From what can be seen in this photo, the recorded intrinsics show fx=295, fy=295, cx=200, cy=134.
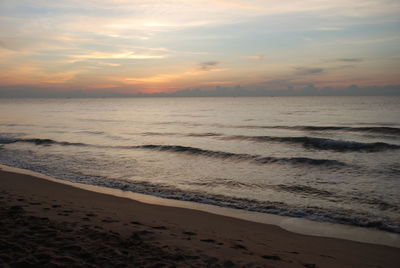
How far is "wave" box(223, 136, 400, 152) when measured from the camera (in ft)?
70.2

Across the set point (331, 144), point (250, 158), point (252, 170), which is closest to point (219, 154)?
point (250, 158)

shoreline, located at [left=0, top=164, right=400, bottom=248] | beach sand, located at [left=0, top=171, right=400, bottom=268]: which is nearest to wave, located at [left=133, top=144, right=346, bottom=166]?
shoreline, located at [left=0, top=164, right=400, bottom=248]

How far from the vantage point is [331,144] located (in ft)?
77.3

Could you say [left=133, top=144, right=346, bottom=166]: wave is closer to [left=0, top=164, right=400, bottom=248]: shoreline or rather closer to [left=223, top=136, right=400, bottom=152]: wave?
[left=223, top=136, right=400, bottom=152]: wave

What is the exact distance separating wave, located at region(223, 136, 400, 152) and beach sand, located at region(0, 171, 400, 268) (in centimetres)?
1628

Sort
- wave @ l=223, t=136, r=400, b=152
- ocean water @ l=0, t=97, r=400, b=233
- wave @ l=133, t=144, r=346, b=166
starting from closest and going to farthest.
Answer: ocean water @ l=0, t=97, r=400, b=233
wave @ l=133, t=144, r=346, b=166
wave @ l=223, t=136, r=400, b=152

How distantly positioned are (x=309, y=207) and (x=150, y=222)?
522 cm

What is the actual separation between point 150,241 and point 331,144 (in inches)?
825

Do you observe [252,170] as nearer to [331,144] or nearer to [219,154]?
[219,154]

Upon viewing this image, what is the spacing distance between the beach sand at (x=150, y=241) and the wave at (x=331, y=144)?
53.4ft

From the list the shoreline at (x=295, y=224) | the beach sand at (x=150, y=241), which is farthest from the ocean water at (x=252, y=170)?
the beach sand at (x=150, y=241)

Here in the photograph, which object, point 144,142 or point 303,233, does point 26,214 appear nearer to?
point 303,233

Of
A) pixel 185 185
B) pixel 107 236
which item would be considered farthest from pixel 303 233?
pixel 185 185

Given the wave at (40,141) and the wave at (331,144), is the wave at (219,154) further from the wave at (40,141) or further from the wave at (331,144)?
the wave at (331,144)
